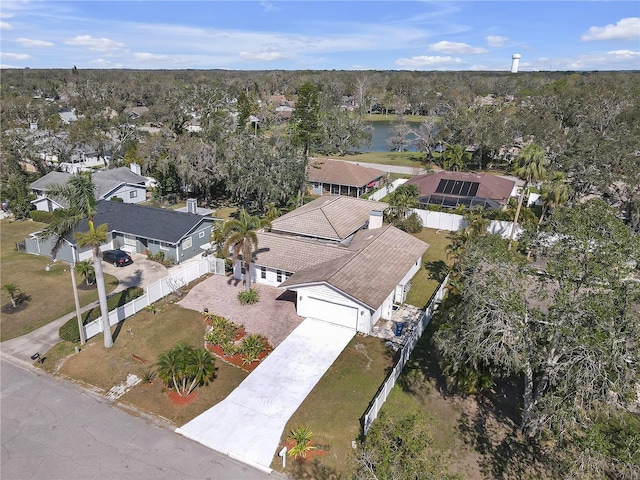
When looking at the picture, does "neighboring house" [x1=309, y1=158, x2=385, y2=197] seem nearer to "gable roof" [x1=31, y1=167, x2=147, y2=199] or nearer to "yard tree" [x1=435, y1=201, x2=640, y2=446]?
"gable roof" [x1=31, y1=167, x2=147, y2=199]

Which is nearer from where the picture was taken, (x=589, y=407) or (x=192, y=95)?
(x=589, y=407)

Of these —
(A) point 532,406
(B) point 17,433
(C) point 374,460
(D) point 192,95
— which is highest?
(D) point 192,95

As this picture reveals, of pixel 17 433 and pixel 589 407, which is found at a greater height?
pixel 589 407

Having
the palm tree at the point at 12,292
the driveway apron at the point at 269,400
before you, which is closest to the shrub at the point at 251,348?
the driveway apron at the point at 269,400

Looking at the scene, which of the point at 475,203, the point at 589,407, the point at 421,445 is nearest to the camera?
the point at 421,445

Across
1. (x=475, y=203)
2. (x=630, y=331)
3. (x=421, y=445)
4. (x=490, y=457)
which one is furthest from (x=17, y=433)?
(x=475, y=203)

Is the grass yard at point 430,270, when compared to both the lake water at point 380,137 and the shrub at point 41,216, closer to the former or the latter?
the shrub at point 41,216

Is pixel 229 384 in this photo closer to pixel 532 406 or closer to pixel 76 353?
pixel 76 353

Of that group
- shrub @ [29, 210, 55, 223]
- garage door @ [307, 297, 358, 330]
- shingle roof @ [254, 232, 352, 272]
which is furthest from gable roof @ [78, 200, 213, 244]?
garage door @ [307, 297, 358, 330]
